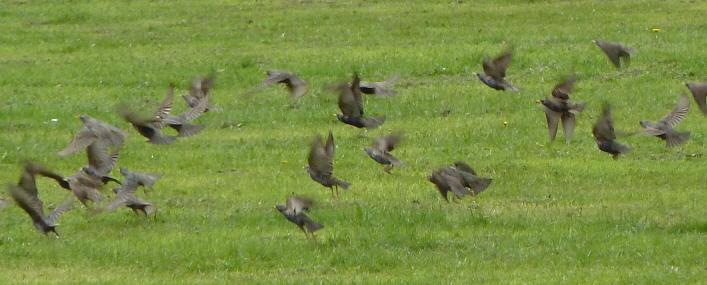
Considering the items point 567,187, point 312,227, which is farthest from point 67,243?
point 567,187

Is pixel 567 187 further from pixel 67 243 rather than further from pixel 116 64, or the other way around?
pixel 116 64

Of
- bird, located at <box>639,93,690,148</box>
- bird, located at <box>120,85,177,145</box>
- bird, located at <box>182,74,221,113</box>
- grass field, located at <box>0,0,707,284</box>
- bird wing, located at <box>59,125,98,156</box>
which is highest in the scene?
bird, located at <box>120,85,177,145</box>

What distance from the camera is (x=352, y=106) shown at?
42.6 feet

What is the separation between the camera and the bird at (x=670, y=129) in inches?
491

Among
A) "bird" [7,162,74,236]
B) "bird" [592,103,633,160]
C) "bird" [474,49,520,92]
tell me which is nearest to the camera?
"bird" [7,162,74,236]

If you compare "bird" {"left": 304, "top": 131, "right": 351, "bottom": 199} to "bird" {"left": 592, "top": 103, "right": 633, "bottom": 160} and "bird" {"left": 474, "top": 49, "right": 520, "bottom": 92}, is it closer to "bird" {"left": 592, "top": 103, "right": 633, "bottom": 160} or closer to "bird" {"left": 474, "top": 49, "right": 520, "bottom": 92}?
"bird" {"left": 474, "top": 49, "right": 520, "bottom": 92}

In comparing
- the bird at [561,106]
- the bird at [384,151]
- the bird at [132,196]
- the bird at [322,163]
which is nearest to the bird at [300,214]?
the bird at [322,163]

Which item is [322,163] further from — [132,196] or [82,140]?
[82,140]

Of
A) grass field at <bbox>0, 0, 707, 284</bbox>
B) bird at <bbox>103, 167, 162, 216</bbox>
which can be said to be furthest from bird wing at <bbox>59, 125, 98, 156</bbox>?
grass field at <bbox>0, 0, 707, 284</bbox>

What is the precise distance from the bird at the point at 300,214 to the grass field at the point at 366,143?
0.20m

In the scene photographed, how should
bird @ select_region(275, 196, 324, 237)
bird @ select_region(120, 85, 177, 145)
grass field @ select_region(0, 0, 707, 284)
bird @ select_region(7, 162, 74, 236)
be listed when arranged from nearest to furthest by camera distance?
1. grass field @ select_region(0, 0, 707, 284)
2. bird @ select_region(275, 196, 324, 237)
3. bird @ select_region(7, 162, 74, 236)
4. bird @ select_region(120, 85, 177, 145)

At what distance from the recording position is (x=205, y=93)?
48.5 feet

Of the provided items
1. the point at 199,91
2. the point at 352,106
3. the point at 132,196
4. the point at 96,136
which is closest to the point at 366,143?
the point at 199,91

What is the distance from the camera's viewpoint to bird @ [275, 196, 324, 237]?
1160 centimetres
